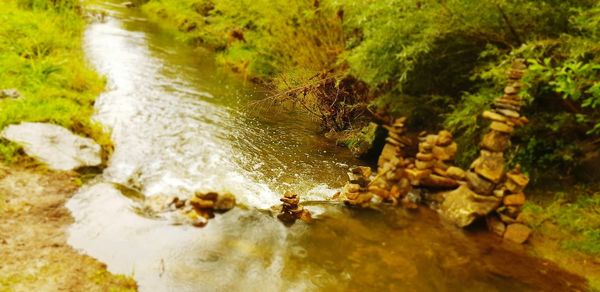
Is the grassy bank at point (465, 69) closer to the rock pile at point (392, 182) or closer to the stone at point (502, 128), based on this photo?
the stone at point (502, 128)

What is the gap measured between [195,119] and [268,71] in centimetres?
443

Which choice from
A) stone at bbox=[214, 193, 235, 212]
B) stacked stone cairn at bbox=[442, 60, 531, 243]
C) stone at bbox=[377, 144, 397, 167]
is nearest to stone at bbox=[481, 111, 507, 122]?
stacked stone cairn at bbox=[442, 60, 531, 243]

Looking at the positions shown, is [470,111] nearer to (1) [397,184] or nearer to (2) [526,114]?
(2) [526,114]

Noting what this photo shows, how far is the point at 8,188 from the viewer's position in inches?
189

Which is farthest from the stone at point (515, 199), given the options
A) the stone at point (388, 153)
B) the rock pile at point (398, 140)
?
the stone at point (388, 153)

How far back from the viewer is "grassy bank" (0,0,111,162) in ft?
20.8

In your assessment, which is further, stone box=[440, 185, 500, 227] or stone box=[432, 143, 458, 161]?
stone box=[432, 143, 458, 161]

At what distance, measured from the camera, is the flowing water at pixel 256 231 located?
4.10m

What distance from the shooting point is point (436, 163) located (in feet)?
19.4

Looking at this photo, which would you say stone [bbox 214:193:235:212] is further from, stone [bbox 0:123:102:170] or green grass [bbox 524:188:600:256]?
green grass [bbox 524:188:600:256]

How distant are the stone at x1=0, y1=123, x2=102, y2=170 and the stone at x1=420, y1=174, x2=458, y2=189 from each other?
4.45 meters

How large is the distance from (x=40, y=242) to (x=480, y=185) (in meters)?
4.74

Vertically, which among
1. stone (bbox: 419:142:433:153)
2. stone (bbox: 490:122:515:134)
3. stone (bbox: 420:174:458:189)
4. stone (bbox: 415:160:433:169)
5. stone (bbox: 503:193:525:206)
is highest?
stone (bbox: 490:122:515:134)

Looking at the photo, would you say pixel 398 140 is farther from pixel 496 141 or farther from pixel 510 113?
pixel 510 113
